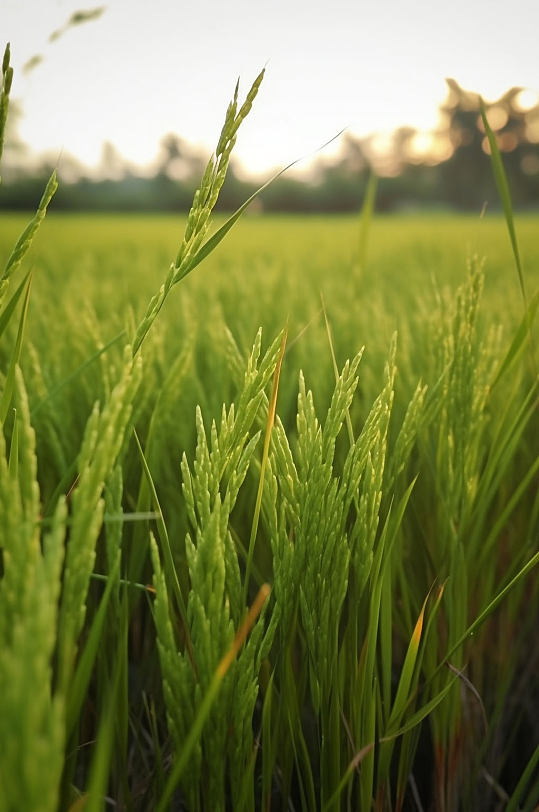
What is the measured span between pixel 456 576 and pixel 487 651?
0.29m

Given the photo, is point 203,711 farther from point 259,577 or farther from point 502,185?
point 502,185

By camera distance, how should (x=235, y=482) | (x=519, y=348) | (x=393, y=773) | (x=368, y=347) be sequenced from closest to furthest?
(x=235, y=482) < (x=519, y=348) < (x=393, y=773) < (x=368, y=347)

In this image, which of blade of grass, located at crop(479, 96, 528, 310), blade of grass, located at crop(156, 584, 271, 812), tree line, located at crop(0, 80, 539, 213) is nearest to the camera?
blade of grass, located at crop(156, 584, 271, 812)

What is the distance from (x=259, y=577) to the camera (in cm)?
66

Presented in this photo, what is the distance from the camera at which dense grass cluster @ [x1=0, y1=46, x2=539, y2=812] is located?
0.28m

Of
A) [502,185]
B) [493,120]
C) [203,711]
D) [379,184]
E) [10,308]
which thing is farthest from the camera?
A: [379,184]

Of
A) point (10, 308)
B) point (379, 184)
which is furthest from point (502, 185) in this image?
point (379, 184)

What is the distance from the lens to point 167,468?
0.87m

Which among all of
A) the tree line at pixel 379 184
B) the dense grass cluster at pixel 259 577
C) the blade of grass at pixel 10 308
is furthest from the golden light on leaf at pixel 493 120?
the tree line at pixel 379 184

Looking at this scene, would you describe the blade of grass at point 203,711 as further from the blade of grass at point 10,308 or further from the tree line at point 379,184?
the tree line at point 379,184

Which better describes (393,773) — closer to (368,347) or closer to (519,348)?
(519,348)

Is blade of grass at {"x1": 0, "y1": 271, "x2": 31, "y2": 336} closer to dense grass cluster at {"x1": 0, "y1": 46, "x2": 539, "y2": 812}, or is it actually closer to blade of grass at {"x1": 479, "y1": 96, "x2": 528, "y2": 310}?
dense grass cluster at {"x1": 0, "y1": 46, "x2": 539, "y2": 812}

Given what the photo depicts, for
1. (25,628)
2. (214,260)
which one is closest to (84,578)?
(25,628)

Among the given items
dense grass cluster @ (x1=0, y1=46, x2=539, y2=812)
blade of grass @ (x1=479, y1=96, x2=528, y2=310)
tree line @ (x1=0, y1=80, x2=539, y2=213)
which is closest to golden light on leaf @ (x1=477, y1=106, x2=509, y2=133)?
blade of grass @ (x1=479, y1=96, x2=528, y2=310)
